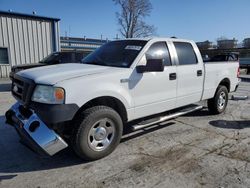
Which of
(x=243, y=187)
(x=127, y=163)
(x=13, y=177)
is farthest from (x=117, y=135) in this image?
(x=243, y=187)

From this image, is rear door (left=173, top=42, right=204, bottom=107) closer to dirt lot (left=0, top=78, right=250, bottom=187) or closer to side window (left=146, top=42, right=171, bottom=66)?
side window (left=146, top=42, right=171, bottom=66)

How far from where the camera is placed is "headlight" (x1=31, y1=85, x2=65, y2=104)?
10.1 feet

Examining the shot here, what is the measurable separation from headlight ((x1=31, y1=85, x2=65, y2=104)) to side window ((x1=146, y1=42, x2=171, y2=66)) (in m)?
1.80

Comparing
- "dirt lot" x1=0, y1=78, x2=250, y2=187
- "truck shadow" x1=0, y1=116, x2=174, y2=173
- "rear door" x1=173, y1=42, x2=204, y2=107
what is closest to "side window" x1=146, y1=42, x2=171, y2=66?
"rear door" x1=173, y1=42, x2=204, y2=107

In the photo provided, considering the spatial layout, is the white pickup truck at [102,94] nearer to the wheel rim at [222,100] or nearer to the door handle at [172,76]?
the door handle at [172,76]

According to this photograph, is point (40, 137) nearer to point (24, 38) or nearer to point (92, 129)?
point (92, 129)

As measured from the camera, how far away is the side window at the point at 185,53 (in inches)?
192

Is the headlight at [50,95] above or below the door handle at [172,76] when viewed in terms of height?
below

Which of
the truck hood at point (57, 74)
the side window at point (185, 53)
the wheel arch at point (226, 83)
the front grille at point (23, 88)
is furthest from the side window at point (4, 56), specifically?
the wheel arch at point (226, 83)

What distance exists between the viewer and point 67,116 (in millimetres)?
3143

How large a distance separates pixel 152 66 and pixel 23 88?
2.05 metres

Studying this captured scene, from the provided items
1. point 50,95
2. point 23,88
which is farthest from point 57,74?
point 23,88

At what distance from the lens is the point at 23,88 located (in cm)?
346

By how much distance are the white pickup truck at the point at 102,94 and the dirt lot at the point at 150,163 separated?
13.5 inches
